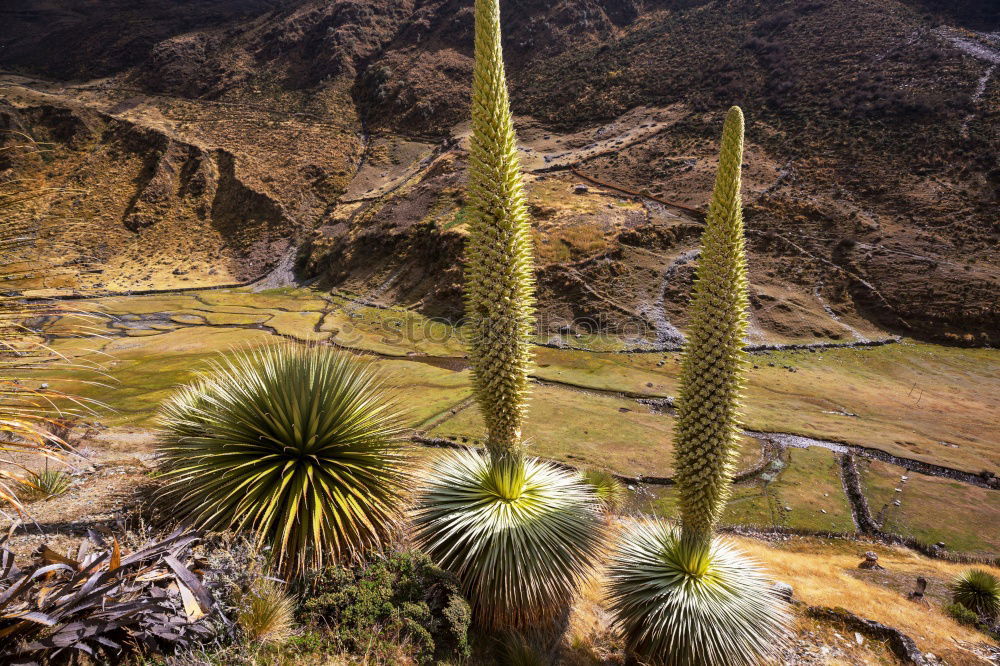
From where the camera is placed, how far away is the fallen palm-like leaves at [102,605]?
3.49m

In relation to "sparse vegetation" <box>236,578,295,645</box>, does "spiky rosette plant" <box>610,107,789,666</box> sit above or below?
above

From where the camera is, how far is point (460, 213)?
50562mm

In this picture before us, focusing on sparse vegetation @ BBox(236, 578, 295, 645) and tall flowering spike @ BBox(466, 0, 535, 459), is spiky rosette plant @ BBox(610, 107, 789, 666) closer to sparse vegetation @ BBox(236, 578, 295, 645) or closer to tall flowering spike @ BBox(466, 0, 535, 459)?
tall flowering spike @ BBox(466, 0, 535, 459)

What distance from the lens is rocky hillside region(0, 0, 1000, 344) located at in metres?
40.2

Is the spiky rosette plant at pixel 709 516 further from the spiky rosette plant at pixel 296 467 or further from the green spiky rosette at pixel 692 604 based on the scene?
the spiky rosette plant at pixel 296 467

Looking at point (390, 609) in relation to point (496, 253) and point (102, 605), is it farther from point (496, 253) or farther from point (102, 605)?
point (496, 253)

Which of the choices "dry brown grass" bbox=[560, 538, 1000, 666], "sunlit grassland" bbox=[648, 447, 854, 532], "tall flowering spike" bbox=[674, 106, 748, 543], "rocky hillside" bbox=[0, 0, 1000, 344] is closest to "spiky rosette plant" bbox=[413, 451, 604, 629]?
"tall flowering spike" bbox=[674, 106, 748, 543]

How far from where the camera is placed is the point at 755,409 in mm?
23266

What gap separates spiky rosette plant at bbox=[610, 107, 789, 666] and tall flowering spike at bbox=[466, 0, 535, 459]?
1697 millimetres

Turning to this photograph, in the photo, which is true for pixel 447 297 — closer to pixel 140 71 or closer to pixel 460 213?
pixel 460 213

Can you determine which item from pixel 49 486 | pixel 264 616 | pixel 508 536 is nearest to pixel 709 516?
pixel 508 536

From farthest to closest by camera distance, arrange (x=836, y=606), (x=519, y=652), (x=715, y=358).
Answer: (x=836, y=606)
(x=519, y=652)
(x=715, y=358)

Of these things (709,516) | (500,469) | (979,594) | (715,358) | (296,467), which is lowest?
(979,594)

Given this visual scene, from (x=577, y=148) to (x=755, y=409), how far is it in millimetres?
51620
